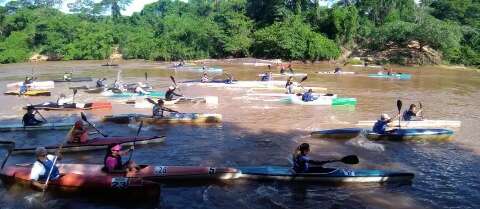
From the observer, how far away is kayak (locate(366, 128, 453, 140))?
14.9m

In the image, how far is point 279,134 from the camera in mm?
16281

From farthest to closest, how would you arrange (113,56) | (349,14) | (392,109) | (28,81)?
(113,56)
(349,14)
(28,81)
(392,109)

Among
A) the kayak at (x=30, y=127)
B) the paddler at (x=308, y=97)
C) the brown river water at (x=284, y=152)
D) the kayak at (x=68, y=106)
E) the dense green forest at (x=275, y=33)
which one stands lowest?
the brown river water at (x=284, y=152)

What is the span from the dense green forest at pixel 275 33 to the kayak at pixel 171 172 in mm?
43527

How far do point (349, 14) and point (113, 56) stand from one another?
33685mm

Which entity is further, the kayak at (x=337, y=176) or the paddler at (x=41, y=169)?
the kayak at (x=337, y=176)

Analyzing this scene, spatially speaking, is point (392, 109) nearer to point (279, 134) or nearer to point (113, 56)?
point (279, 134)

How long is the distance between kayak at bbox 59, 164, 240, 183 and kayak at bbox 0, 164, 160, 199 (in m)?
0.17

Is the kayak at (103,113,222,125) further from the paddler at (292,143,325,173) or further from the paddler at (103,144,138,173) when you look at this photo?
the paddler at (292,143,325,173)

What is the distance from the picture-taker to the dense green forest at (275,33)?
52.7m

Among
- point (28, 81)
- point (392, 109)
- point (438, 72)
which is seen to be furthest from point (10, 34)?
point (392, 109)

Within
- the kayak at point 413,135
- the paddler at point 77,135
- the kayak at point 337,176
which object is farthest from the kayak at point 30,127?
the kayak at point 413,135

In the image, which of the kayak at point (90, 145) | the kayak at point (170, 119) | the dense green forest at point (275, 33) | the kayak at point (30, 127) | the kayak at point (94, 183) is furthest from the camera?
the dense green forest at point (275, 33)

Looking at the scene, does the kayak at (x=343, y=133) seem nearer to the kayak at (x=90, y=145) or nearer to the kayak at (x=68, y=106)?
the kayak at (x=90, y=145)
